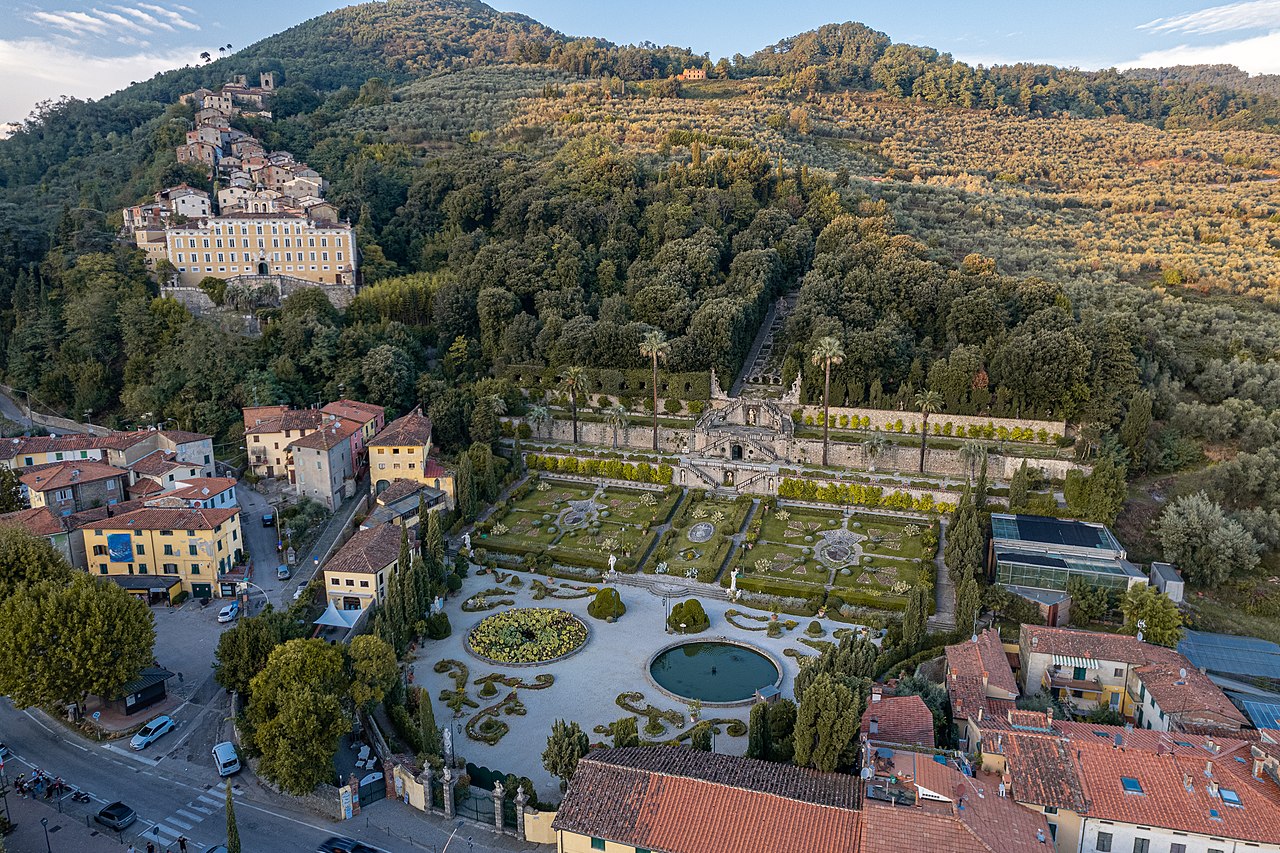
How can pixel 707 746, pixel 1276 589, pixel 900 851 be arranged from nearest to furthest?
pixel 900 851 → pixel 707 746 → pixel 1276 589

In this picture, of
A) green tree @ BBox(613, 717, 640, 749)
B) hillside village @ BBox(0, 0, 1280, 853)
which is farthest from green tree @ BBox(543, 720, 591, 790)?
green tree @ BBox(613, 717, 640, 749)

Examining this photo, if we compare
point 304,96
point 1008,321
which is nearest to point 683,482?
point 1008,321

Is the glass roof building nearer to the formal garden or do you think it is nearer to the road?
the formal garden

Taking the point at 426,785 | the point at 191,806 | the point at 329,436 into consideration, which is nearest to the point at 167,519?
the point at 329,436

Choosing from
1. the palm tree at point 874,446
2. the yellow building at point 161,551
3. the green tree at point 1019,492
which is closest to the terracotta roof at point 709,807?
the yellow building at point 161,551

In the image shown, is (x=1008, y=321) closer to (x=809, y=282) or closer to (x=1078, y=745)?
(x=809, y=282)

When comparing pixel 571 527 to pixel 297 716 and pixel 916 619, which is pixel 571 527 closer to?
pixel 916 619

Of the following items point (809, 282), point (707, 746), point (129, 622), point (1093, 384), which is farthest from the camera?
point (809, 282)
